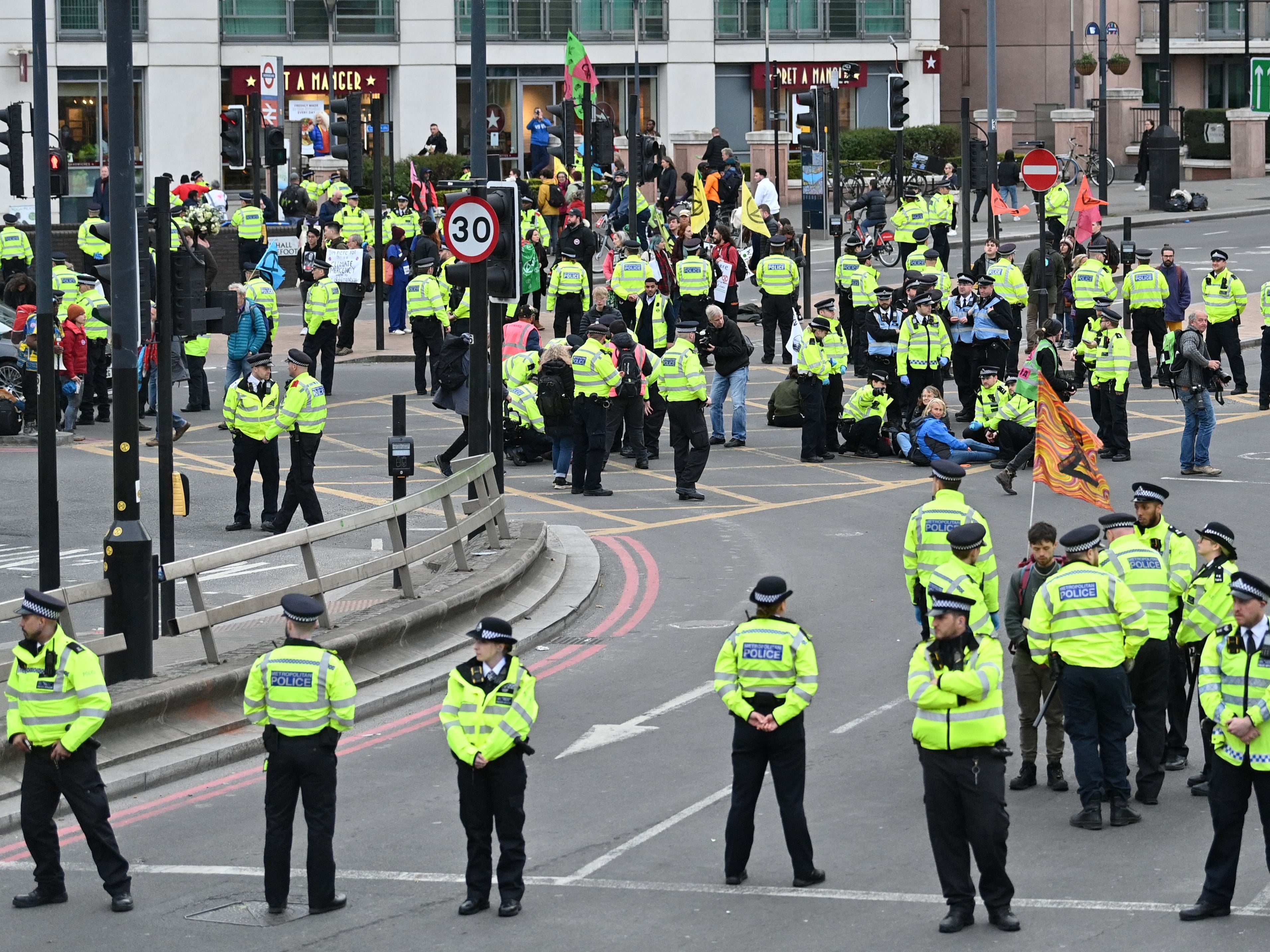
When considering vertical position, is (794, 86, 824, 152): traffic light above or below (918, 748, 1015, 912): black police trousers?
above

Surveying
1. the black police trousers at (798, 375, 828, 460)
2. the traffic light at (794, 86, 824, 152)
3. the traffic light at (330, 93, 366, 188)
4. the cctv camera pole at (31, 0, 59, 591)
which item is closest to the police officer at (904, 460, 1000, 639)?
the cctv camera pole at (31, 0, 59, 591)

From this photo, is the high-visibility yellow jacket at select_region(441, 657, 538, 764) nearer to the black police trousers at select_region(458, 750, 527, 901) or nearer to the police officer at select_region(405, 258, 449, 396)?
the black police trousers at select_region(458, 750, 527, 901)

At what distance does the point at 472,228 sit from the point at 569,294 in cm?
1241

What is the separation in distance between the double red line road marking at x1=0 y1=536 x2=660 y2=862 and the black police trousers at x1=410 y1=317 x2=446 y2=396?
850cm

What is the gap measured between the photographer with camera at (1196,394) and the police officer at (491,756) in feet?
43.7

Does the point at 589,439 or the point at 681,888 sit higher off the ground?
the point at 589,439

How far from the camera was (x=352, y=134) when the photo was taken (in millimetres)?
33406

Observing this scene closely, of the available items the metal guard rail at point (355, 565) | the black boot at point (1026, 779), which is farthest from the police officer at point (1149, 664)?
the metal guard rail at point (355, 565)

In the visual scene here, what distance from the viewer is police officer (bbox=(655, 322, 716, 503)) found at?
21.8m

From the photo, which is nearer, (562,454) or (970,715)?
(970,715)

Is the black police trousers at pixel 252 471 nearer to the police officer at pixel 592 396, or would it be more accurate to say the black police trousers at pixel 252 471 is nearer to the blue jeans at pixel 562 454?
the police officer at pixel 592 396

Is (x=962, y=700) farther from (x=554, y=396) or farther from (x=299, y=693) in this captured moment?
(x=554, y=396)

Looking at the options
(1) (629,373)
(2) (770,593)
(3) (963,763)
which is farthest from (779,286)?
(3) (963,763)

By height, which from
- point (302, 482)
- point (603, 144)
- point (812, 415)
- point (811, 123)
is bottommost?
point (302, 482)
